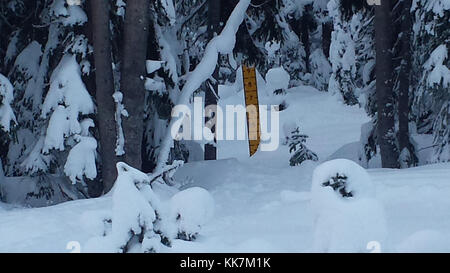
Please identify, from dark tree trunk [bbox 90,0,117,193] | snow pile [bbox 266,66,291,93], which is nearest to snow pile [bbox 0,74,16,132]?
dark tree trunk [bbox 90,0,117,193]

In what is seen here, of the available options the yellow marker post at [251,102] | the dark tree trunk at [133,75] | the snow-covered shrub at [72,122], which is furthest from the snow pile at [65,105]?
the yellow marker post at [251,102]

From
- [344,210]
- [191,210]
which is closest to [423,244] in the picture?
[344,210]

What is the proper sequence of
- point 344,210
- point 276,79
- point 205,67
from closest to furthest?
point 344,210 < point 205,67 < point 276,79

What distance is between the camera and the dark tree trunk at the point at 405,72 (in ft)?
38.9

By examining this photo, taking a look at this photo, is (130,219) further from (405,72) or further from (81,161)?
(405,72)

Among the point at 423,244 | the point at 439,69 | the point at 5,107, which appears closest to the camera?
the point at 423,244

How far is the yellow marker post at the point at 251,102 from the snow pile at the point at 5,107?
8846 millimetres

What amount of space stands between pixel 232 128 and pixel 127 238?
69.8 ft

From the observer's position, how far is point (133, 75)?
9523mm

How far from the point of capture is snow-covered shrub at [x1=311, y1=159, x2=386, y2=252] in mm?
3896

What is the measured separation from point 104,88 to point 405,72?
225 inches

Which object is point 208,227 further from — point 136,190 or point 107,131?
point 107,131

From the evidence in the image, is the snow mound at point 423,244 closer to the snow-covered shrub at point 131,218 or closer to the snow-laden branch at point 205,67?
the snow-covered shrub at point 131,218

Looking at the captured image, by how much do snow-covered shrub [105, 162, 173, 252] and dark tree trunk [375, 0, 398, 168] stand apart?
7764 mm
